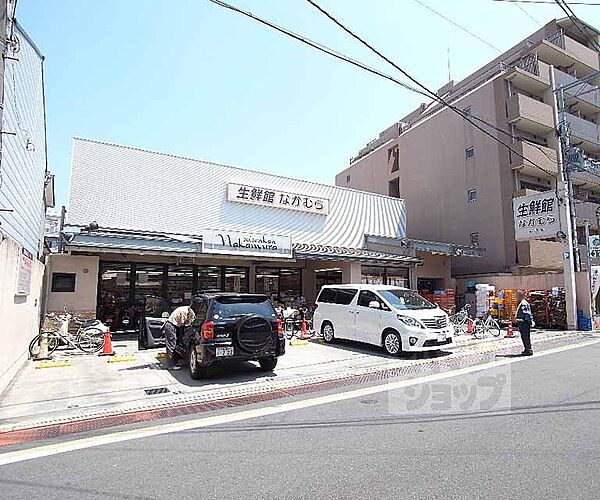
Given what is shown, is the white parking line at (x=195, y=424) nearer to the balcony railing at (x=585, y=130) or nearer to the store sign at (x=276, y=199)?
the store sign at (x=276, y=199)

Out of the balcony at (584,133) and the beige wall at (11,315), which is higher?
the balcony at (584,133)

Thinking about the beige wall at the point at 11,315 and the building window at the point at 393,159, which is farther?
the building window at the point at 393,159

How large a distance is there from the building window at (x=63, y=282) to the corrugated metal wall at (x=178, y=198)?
1802mm

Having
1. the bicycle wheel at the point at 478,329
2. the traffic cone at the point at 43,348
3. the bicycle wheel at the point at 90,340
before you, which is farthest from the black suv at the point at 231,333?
the bicycle wheel at the point at 478,329

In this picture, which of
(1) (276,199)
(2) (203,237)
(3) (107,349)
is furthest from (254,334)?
(1) (276,199)

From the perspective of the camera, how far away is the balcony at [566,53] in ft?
88.2

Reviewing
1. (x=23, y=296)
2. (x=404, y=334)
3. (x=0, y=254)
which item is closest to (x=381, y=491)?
(x=0, y=254)

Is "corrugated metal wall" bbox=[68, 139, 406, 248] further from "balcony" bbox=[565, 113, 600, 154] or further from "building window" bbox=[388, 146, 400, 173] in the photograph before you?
"balcony" bbox=[565, 113, 600, 154]

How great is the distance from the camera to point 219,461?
4.15 meters

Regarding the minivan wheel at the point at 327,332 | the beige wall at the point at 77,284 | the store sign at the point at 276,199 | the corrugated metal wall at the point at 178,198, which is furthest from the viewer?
the store sign at the point at 276,199

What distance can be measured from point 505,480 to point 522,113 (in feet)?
84.5

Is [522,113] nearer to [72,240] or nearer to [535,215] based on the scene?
[535,215]

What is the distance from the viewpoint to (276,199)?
17.8 m

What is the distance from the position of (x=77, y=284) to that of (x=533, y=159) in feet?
80.1
